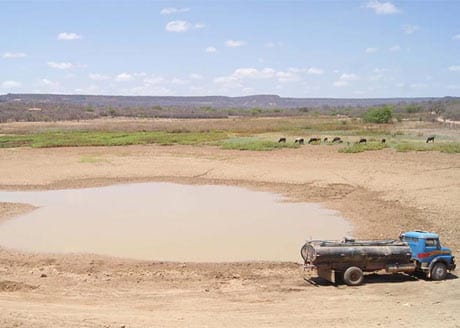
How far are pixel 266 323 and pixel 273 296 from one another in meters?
2.09

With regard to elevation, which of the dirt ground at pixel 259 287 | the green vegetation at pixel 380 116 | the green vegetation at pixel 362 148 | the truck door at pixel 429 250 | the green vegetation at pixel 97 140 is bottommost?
the dirt ground at pixel 259 287

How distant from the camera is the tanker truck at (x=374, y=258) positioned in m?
11.9

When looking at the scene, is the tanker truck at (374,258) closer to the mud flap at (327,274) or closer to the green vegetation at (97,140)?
the mud flap at (327,274)

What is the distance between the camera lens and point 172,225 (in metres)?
18.7

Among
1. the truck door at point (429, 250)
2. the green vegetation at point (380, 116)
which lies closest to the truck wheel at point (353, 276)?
the truck door at point (429, 250)

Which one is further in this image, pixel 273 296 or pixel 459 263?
pixel 459 263

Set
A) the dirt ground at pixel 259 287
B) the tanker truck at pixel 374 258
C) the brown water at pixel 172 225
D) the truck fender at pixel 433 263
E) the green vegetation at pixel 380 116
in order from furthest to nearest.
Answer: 1. the green vegetation at pixel 380 116
2. the brown water at pixel 172 225
3. the truck fender at pixel 433 263
4. the tanker truck at pixel 374 258
5. the dirt ground at pixel 259 287

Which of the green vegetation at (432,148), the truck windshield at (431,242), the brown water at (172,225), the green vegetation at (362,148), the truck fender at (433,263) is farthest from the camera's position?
the green vegetation at (362,148)

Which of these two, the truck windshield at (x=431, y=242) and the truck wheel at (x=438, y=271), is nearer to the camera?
the truck wheel at (x=438, y=271)

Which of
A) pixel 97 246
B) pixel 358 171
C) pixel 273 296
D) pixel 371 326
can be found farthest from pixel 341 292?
pixel 358 171

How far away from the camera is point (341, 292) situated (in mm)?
11562

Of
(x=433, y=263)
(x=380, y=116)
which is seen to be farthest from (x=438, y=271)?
(x=380, y=116)

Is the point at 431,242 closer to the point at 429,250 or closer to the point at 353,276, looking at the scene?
the point at 429,250

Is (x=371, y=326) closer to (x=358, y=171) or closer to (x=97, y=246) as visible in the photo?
(x=97, y=246)
